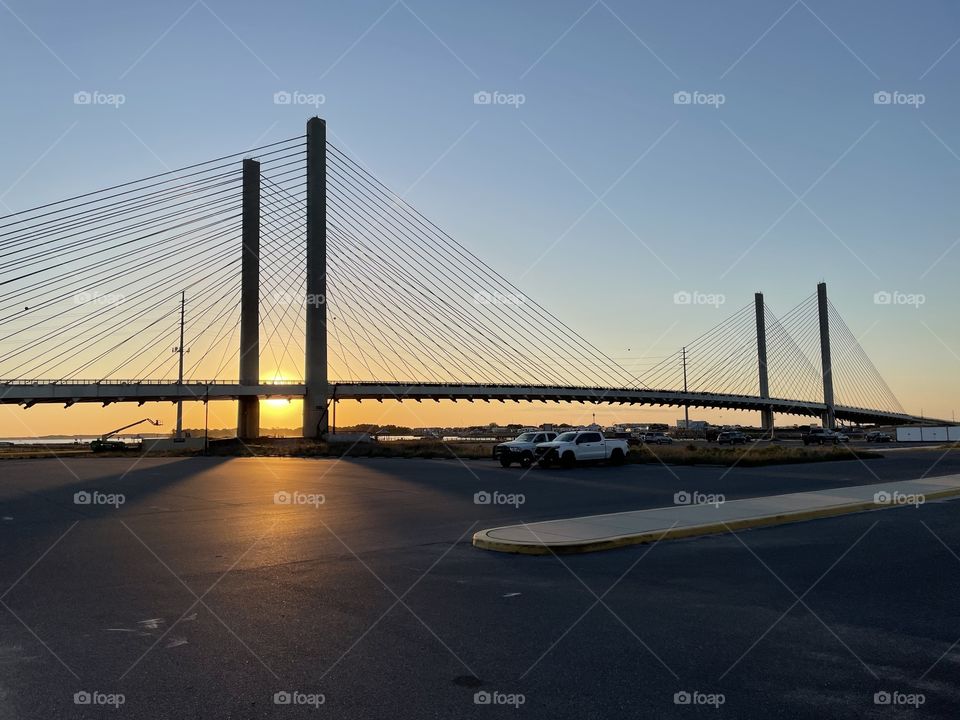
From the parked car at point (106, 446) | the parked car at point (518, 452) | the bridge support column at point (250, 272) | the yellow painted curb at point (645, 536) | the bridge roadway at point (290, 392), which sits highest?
the bridge support column at point (250, 272)

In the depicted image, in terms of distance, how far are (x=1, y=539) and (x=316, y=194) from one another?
4796 cm

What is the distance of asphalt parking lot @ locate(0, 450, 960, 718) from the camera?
18.1ft

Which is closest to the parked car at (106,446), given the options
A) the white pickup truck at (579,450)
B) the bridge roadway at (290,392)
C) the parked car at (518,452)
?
the bridge roadway at (290,392)

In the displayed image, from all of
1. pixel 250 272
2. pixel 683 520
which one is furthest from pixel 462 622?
pixel 250 272

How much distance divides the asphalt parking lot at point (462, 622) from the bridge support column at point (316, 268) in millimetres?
42923

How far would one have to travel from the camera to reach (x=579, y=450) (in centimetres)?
3497

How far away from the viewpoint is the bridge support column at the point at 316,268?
188 feet

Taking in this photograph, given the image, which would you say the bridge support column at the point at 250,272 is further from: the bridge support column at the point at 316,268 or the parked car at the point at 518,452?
the parked car at the point at 518,452

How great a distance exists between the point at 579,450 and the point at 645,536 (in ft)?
74.4

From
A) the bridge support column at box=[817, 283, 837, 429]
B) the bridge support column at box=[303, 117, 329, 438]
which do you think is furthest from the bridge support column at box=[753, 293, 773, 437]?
the bridge support column at box=[303, 117, 329, 438]

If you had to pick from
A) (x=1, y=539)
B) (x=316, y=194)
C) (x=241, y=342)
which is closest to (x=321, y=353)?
(x=241, y=342)

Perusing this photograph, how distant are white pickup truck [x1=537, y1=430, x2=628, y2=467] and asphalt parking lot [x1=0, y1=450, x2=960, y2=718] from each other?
19.5 metres

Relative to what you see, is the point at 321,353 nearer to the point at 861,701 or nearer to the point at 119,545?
the point at 119,545

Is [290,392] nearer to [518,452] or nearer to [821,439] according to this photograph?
[518,452]
